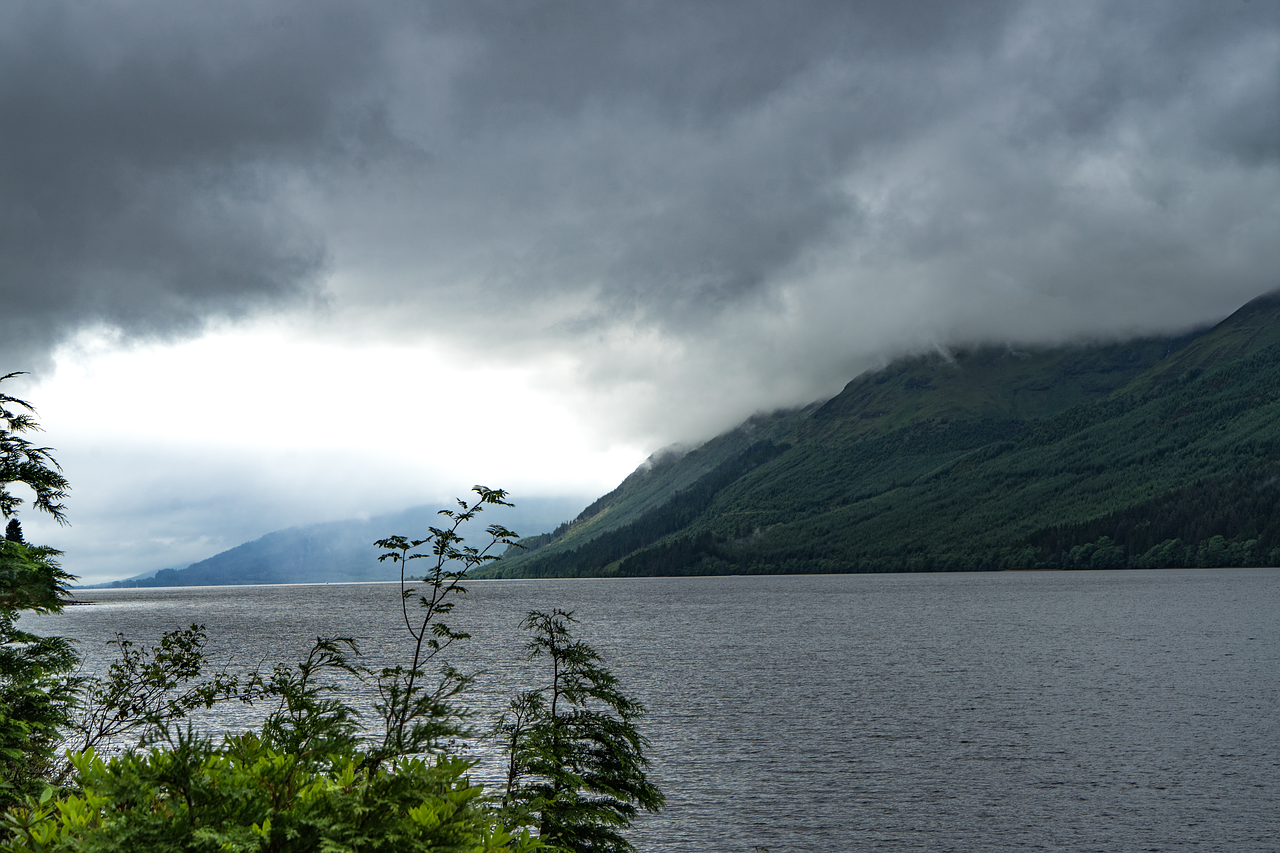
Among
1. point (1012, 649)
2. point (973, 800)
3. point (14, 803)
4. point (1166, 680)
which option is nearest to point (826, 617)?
point (1012, 649)

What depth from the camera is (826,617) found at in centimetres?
17188

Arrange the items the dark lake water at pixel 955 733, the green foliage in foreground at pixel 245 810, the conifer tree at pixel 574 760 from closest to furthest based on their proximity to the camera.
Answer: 1. the green foliage in foreground at pixel 245 810
2. the conifer tree at pixel 574 760
3. the dark lake water at pixel 955 733

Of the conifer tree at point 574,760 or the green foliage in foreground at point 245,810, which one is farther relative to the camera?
the conifer tree at point 574,760

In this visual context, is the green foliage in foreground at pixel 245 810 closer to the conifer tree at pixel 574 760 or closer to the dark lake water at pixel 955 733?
the conifer tree at pixel 574 760

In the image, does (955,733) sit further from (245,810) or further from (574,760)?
(245,810)

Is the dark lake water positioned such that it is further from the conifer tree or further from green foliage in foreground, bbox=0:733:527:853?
green foliage in foreground, bbox=0:733:527:853

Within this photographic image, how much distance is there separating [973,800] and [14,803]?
4365 cm

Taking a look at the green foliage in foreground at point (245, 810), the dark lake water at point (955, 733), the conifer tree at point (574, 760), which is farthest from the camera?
the dark lake water at point (955, 733)

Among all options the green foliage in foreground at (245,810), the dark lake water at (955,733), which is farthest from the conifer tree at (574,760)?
the dark lake water at (955,733)

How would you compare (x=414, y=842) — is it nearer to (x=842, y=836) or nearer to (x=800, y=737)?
(x=842, y=836)

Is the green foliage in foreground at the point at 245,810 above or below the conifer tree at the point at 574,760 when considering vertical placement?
above

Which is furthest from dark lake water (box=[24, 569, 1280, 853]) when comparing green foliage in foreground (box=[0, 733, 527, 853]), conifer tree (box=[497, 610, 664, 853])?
green foliage in foreground (box=[0, 733, 527, 853])

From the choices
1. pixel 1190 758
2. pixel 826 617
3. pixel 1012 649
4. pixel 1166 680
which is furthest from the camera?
pixel 826 617

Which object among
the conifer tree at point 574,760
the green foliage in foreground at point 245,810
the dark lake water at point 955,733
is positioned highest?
the green foliage in foreground at point 245,810
